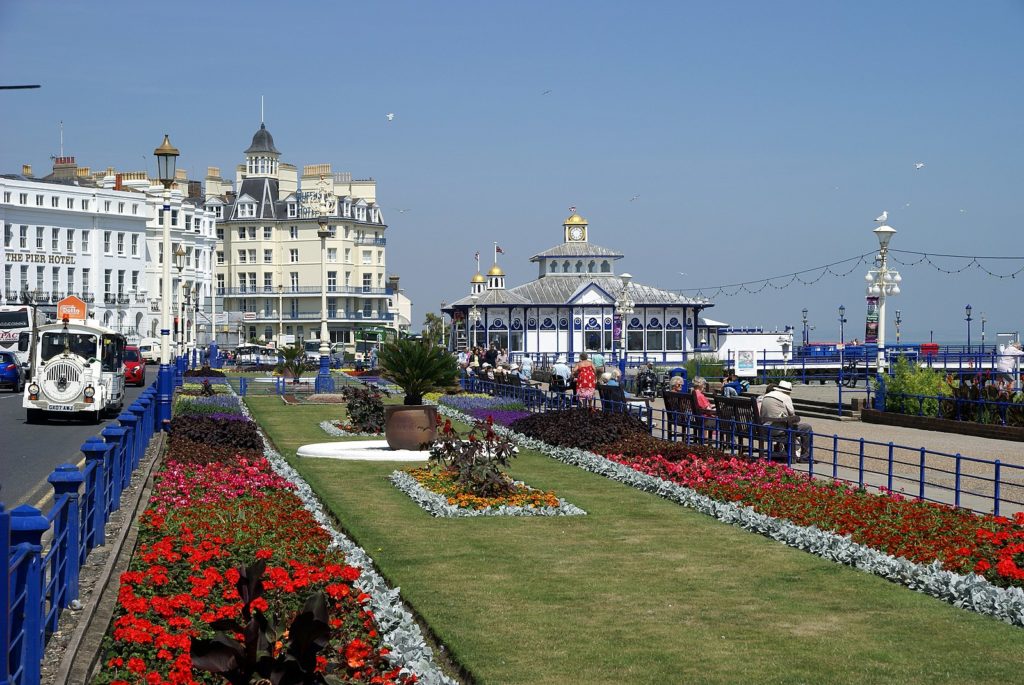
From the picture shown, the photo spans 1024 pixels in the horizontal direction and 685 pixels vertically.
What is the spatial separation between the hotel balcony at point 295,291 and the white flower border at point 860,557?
108 meters

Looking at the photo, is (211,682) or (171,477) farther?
(171,477)

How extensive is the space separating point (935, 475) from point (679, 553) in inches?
307

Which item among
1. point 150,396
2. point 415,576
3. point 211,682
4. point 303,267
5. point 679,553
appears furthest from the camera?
point 303,267

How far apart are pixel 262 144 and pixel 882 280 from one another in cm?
10740

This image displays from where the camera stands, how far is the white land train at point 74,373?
1172 inches

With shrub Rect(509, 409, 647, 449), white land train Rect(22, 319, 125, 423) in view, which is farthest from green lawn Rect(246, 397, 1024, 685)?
white land train Rect(22, 319, 125, 423)

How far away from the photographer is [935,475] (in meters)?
19.0

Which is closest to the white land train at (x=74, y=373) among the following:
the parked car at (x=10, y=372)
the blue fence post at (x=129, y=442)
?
the blue fence post at (x=129, y=442)

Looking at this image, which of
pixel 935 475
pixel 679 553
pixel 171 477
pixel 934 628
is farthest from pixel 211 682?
pixel 935 475

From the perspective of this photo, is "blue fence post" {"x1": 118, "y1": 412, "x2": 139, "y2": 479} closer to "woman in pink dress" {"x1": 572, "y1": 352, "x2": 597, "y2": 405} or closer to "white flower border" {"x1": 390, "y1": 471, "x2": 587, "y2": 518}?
"white flower border" {"x1": 390, "y1": 471, "x2": 587, "y2": 518}

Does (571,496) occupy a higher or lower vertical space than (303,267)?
lower

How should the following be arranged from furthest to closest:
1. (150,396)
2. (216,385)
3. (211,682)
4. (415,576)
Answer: (216,385)
(150,396)
(415,576)
(211,682)

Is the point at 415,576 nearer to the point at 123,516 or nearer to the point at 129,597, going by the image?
the point at 129,597

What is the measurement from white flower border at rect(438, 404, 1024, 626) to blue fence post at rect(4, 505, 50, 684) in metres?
6.91
